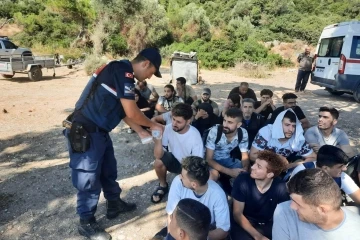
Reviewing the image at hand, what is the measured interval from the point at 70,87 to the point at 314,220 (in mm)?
11188

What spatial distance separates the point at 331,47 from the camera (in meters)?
9.89

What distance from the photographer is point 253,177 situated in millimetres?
2537

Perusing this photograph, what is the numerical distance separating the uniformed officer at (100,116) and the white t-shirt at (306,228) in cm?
133

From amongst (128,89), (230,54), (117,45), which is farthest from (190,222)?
(117,45)

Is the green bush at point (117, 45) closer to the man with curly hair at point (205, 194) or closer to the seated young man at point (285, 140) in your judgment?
the seated young man at point (285, 140)

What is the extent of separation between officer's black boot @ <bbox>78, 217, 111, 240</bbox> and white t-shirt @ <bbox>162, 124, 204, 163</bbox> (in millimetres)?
1167

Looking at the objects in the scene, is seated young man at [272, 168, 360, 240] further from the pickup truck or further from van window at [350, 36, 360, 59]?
the pickup truck

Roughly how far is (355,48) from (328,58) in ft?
3.39

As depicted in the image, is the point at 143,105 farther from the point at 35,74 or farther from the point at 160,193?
the point at 35,74

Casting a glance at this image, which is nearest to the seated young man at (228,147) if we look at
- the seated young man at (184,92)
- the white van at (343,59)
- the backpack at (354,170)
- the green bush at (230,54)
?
the backpack at (354,170)

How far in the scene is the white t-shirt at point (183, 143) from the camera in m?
3.31

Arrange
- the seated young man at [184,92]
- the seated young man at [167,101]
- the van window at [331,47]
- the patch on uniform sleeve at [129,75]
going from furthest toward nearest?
the van window at [331,47] → the seated young man at [184,92] → the seated young man at [167,101] → the patch on uniform sleeve at [129,75]

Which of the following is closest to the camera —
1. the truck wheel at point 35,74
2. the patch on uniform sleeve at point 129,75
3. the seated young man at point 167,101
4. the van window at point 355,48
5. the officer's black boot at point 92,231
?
the patch on uniform sleeve at point 129,75

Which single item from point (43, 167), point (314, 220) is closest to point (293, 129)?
point (314, 220)
